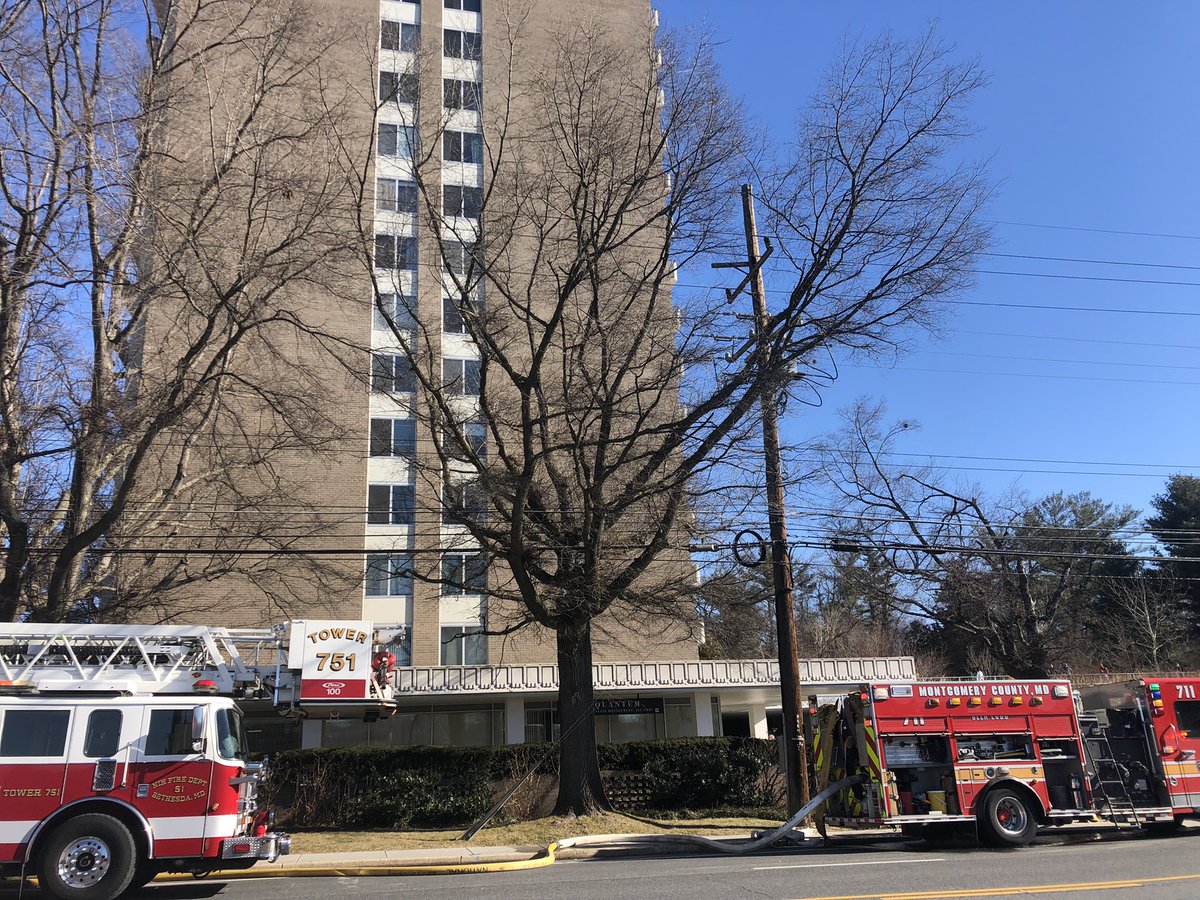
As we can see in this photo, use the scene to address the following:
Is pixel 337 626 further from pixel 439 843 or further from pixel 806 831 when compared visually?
pixel 806 831

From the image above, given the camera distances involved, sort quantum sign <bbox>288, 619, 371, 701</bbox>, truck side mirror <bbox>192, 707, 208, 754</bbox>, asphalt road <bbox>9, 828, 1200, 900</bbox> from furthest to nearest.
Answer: quantum sign <bbox>288, 619, 371, 701</bbox>, truck side mirror <bbox>192, 707, 208, 754</bbox>, asphalt road <bbox>9, 828, 1200, 900</bbox>

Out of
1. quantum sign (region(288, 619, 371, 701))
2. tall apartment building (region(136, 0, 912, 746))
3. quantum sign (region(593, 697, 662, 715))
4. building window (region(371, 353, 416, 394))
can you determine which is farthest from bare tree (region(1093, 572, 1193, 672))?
quantum sign (region(288, 619, 371, 701))

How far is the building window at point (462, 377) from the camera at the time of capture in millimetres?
18809

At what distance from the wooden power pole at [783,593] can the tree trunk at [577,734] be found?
375 centimetres

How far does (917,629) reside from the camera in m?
53.0

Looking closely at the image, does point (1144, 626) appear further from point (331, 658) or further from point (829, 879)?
point (331, 658)

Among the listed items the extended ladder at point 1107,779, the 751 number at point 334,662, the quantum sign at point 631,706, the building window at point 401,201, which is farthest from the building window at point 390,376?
the extended ladder at point 1107,779

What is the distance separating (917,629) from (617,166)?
43836 millimetres

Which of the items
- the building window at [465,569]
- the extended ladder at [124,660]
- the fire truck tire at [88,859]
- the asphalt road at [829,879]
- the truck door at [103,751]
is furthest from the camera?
the building window at [465,569]

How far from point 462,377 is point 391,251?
3.36m

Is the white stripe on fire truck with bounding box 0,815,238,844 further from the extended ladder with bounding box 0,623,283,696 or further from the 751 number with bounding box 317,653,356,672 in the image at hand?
the 751 number with bounding box 317,653,356,672

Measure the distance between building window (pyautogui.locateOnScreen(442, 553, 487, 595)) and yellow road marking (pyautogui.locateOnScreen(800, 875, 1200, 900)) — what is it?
10314mm

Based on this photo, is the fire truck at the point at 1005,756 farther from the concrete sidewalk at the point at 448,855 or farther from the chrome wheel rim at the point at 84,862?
the chrome wheel rim at the point at 84,862

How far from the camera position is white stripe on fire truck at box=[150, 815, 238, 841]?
10031 millimetres
